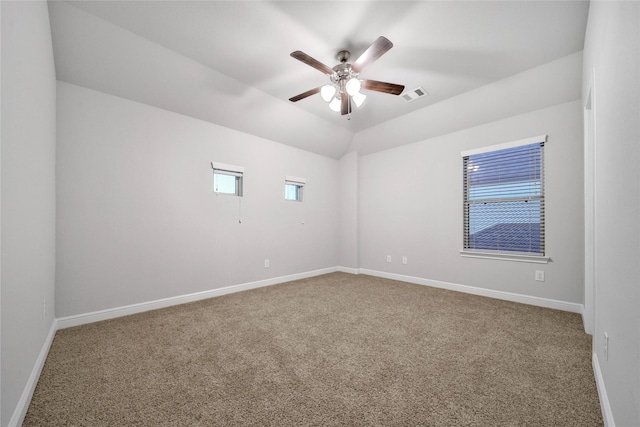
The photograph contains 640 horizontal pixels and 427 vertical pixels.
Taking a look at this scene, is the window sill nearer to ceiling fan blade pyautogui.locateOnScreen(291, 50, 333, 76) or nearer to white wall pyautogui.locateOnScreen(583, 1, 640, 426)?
white wall pyautogui.locateOnScreen(583, 1, 640, 426)

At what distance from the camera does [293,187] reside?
4875 millimetres

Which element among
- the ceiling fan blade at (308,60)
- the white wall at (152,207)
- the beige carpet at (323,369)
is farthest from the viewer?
the white wall at (152,207)

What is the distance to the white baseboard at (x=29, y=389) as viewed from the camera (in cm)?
126

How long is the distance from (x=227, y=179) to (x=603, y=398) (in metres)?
4.13

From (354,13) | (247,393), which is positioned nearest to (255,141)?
(354,13)

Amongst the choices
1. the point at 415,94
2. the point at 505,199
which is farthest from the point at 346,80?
the point at 505,199

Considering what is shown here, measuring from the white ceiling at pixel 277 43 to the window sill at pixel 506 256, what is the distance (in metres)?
2.23

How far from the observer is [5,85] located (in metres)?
1.20

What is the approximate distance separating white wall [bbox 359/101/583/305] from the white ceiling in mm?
848

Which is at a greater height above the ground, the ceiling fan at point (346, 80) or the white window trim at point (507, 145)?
the ceiling fan at point (346, 80)

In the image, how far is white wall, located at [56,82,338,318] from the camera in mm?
2639

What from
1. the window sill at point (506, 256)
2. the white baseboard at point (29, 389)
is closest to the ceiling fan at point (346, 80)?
the window sill at point (506, 256)

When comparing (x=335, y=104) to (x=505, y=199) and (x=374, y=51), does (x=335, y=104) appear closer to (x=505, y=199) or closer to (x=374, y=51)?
(x=374, y=51)

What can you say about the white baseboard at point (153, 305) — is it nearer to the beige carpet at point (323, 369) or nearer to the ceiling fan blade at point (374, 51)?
the beige carpet at point (323, 369)
